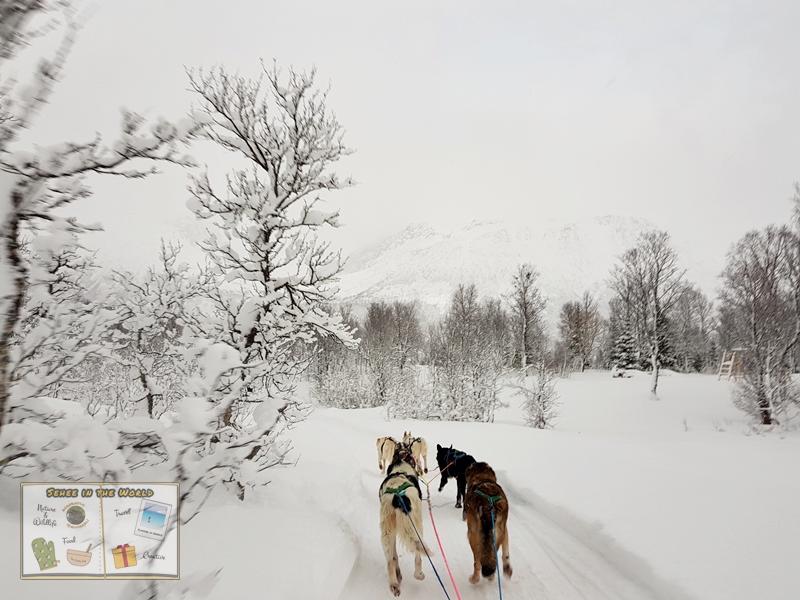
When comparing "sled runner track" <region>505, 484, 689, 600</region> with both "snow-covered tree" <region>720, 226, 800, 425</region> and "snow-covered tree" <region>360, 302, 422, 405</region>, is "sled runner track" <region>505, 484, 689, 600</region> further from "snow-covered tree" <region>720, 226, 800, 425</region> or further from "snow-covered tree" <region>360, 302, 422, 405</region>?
"snow-covered tree" <region>360, 302, 422, 405</region>

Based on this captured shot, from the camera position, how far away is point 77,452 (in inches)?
64.1

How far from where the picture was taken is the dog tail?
3.26 meters

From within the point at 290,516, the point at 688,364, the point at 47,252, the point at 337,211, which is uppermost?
the point at 337,211

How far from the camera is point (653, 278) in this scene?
2038cm

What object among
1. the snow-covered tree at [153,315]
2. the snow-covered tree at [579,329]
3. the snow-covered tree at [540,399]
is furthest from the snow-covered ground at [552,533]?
the snow-covered tree at [579,329]

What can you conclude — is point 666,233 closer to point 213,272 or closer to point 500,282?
point 213,272

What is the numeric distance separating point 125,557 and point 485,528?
290 centimetres

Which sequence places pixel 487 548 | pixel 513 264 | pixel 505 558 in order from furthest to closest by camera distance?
pixel 513 264
pixel 505 558
pixel 487 548

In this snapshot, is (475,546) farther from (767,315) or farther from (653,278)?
(653,278)

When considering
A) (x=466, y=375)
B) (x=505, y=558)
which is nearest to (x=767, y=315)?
(x=466, y=375)

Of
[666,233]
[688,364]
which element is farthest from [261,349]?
[688,364]

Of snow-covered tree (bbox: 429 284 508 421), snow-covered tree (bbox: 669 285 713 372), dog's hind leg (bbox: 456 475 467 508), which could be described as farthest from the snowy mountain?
dog's hind leg (bbox: 456 475 467 508)

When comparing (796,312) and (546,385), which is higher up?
(796,312)

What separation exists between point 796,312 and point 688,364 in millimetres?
32171
